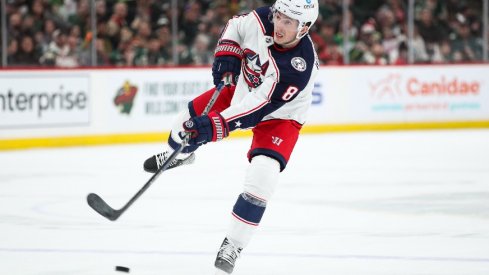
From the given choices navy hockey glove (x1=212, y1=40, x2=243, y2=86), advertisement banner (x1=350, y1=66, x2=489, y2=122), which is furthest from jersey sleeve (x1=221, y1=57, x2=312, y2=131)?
advertisement banner (x1=350, y1=66, x2=489, y2=122)

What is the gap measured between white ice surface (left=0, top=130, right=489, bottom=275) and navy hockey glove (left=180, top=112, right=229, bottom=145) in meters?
0.62

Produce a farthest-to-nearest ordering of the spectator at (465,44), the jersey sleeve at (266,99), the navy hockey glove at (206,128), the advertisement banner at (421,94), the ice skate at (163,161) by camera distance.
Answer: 1. the spectator at (465,44)
2. the advertisement banner at (421,94)
3. the ice skate at (163,161)
4. the jersey sleeve at (266,99)
5. the navy hockey glove at (206,128)

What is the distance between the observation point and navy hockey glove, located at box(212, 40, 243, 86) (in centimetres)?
478

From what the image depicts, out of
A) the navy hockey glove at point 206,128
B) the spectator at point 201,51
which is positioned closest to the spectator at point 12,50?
the spectator at point 201,51

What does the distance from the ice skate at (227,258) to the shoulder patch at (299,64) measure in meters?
0.77

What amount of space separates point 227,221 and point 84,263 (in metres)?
1.57

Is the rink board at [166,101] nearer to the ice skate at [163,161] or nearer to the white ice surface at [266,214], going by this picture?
the white ice surface at [266,214]

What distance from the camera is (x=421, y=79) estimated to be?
1298 centimetres

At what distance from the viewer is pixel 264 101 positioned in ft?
14.3

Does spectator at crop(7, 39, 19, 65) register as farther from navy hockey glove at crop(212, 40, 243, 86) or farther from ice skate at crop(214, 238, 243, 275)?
ice skate at crop(214, 238, 243, 275)

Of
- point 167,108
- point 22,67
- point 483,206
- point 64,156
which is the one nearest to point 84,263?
point 483,206

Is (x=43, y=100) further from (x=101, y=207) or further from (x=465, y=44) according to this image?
(x=101, y=207)

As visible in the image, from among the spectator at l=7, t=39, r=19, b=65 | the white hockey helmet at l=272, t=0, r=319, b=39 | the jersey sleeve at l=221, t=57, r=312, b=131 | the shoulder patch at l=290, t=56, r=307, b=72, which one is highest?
the white hockey helmet at l=272, t=0, r=319, b=39

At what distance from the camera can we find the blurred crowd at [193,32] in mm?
10297
